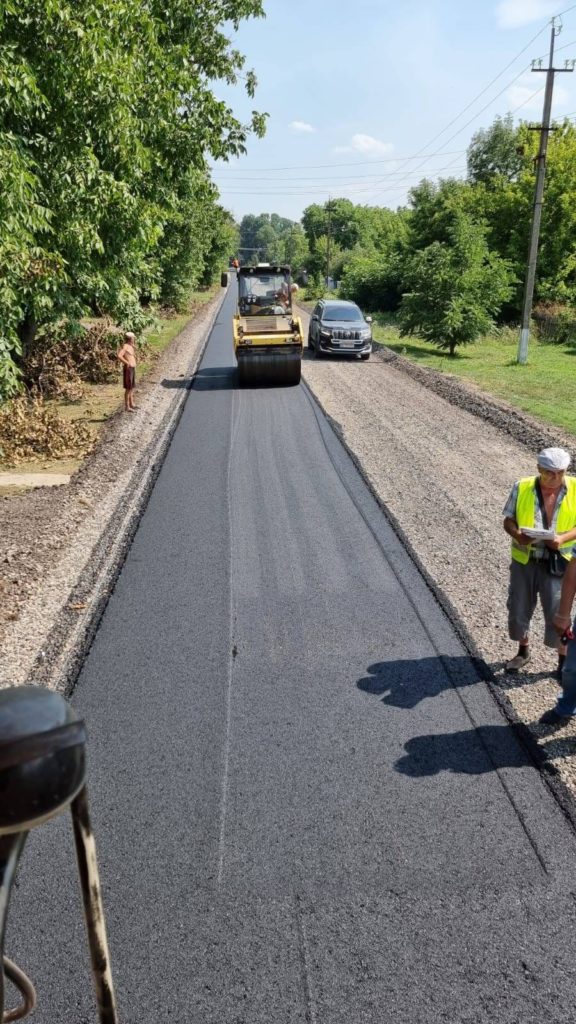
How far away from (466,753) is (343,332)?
20991 mm

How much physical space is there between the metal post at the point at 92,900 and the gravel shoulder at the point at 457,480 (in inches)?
169

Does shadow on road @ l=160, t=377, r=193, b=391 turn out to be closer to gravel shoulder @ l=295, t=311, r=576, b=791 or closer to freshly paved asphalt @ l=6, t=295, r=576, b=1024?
gravel shoulder @ l=295, t=311, r=576, b=791

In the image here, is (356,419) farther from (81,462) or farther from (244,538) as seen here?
(244,538)

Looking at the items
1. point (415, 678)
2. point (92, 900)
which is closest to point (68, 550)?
point (415, 678)

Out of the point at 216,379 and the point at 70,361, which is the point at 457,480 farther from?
the point at 70,361

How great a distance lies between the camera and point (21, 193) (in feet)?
30.5

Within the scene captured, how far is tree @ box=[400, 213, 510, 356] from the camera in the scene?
25.3m

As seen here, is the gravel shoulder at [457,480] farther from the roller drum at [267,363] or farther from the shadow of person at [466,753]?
the roller drum at [267,363]

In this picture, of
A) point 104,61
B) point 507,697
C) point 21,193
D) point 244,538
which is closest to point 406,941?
point 507,697

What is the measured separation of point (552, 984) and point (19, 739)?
359cm

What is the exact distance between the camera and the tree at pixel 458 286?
25281mm

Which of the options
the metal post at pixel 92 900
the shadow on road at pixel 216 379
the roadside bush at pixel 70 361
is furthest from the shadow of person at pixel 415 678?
the shadow on road at pixel 216 379

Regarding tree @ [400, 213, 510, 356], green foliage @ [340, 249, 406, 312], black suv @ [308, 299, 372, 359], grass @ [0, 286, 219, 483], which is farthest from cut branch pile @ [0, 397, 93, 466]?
green foliage @ [340, 249, 406, 312]

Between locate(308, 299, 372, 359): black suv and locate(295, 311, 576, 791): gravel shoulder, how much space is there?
2.41 m
